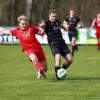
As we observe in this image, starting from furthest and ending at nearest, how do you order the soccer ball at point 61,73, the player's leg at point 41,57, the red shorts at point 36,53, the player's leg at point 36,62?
1. the player's leg at point 41,57
2. the red shorts at point 36,53
3. the soccer ball at point 61,73
4. the player's leg at point 36,62

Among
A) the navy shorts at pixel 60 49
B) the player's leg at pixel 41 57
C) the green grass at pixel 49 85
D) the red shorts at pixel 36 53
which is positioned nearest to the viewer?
the green grass at pixel 49 85

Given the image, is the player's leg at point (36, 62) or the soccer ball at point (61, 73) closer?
the player's leg at point (36, 62)

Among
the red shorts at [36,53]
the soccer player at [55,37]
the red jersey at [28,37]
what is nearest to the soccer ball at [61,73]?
the soccer player at [55,37]

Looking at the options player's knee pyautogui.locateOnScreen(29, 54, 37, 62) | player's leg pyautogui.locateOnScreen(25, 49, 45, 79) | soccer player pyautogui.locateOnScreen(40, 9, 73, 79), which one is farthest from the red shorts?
soccer player pyautogui.locateOnScreen(40, 9, 73, 79)

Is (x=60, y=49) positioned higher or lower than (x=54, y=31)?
lower

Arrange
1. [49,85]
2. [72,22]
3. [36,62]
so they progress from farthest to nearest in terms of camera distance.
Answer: [72,22] < [36,62] < [49,85]

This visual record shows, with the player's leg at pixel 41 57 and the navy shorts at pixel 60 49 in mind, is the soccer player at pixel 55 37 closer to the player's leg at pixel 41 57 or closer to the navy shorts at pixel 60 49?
the navy shorts at pixel 60 49

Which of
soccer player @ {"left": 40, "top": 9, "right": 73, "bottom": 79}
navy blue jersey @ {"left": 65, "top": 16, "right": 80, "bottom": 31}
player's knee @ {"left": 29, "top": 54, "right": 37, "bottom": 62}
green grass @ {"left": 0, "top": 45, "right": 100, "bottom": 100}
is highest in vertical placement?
soccer player @ {"left": 40, "top": 9, "right": 73, "bottom": 79}

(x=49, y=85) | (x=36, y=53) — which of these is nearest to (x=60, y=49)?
(x=36, y=53)

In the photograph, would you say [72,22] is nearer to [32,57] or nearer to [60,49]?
[60,49]

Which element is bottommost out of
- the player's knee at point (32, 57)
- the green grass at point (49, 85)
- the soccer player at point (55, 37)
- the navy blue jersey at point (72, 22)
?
the navy blue jersey at point (72, 22)

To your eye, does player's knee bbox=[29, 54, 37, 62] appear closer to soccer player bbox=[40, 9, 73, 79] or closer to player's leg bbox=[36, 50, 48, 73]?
player's leg bbox=[36, 50, 48, 73]

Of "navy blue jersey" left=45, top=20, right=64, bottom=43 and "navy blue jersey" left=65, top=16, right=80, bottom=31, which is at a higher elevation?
"navy blue jersey" left=45, top=20, right=64, bottom=43

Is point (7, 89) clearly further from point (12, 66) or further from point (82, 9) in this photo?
point (82, 9)
